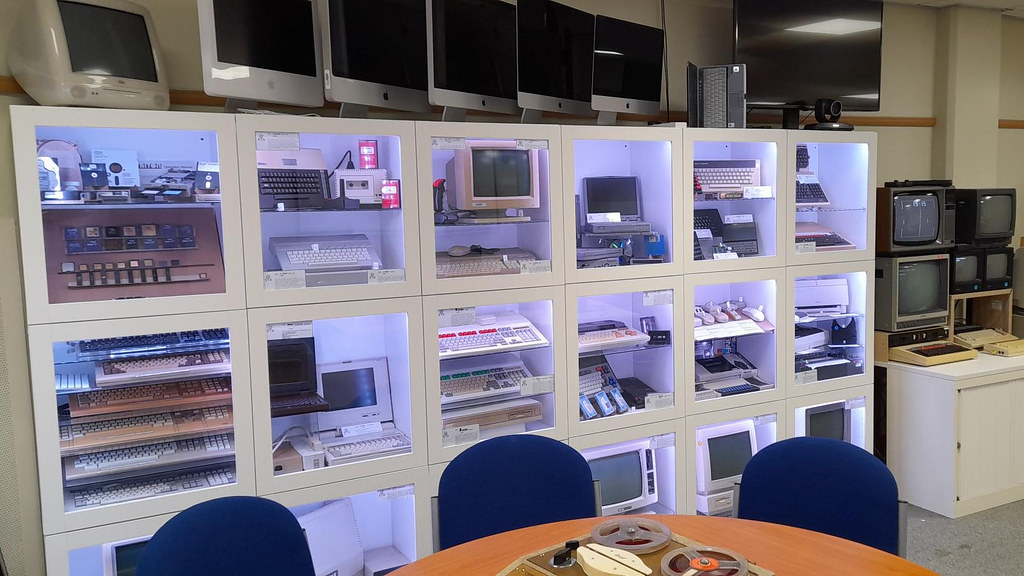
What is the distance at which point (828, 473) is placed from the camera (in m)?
2.45

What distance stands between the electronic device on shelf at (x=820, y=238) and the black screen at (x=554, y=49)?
58.1 inches

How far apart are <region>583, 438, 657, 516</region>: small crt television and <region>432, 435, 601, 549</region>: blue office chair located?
104 centimetres

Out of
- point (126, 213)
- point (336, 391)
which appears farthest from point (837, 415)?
point (126, 213)

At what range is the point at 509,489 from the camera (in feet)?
8.39

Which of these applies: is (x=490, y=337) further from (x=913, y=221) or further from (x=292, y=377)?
(x=913, y=221)

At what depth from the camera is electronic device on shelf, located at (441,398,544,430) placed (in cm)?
327

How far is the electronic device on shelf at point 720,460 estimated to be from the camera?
386 cm

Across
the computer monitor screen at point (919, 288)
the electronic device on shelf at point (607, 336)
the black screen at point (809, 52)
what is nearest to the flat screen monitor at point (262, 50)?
the electronic device on shelf at point (607, 336)

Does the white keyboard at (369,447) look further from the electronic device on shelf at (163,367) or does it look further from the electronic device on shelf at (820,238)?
the electronic device on shelf at (820,238)

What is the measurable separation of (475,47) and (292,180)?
40.0 inches

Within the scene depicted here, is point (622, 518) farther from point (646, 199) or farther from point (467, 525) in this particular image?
point (646, 199)

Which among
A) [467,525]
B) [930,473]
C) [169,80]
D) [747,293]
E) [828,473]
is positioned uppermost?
[169,80]

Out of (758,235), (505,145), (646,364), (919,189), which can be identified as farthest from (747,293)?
(505,145)

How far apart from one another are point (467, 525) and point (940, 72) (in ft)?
15.4
